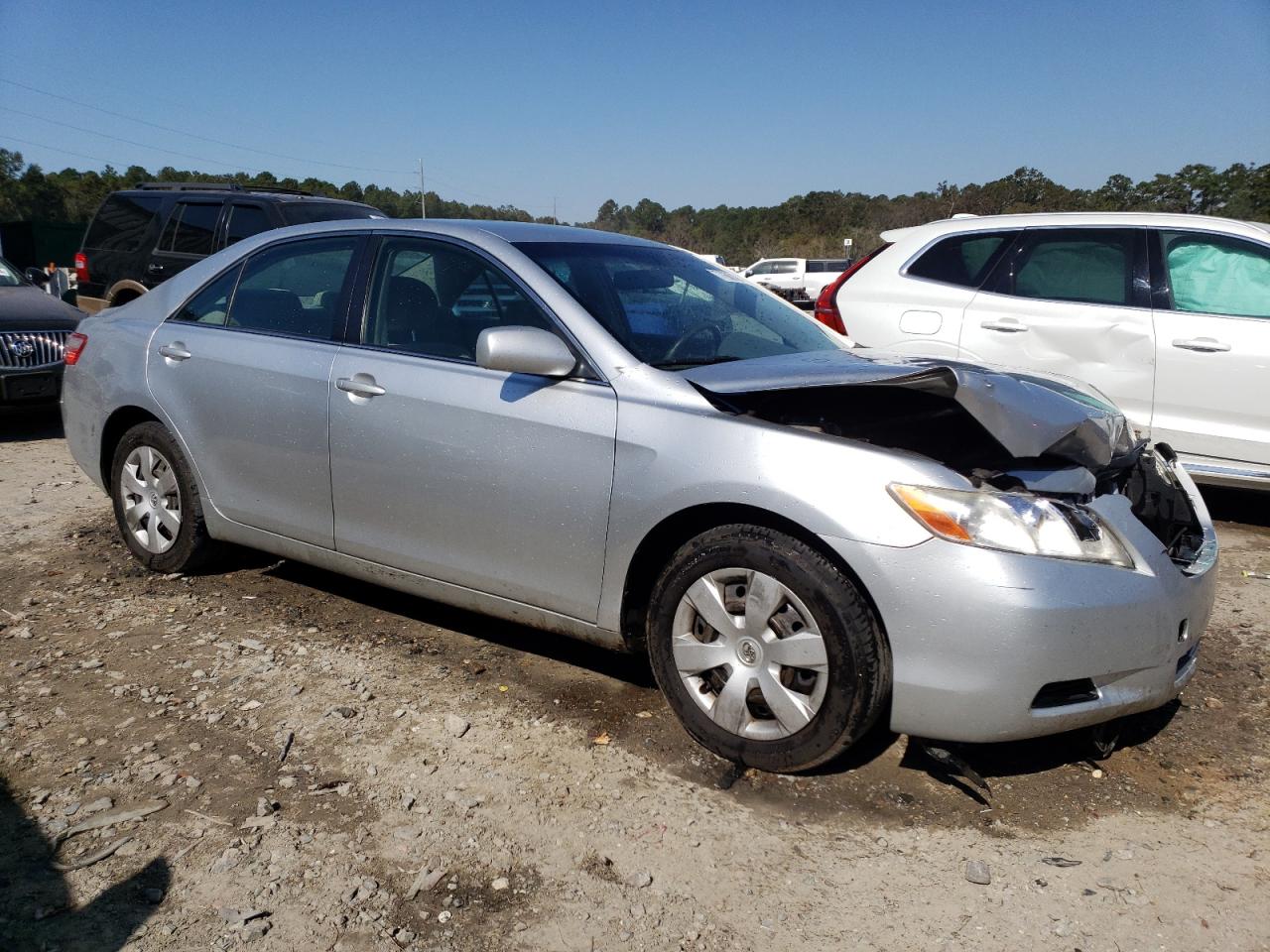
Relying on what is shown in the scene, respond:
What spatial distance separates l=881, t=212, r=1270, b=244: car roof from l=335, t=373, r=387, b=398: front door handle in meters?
4.22

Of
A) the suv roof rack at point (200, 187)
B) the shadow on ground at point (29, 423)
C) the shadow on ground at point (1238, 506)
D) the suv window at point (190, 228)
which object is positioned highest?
the suv roof rack at point (200, 187)

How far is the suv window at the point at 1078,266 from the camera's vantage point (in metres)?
5.97

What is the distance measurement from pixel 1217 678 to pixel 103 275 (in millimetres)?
10155

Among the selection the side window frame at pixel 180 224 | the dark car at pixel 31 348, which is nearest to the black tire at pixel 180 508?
the dark car at pixel 31 348

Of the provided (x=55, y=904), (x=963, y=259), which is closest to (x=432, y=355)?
(x=55, y=904)

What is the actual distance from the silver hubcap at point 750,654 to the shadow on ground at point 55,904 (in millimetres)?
1562

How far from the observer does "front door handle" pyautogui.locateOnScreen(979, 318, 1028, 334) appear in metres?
6.12

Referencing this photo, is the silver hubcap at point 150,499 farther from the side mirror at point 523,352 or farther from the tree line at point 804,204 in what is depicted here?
the tree line at point 804,204

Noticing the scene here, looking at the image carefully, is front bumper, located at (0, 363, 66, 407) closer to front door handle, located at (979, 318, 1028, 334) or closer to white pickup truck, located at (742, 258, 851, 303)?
front door handle, located at (979, 318, 1028, 334)

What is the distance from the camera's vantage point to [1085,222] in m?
6.10

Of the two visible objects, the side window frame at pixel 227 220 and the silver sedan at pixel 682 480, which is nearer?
the silver sedan at pixel 682 480

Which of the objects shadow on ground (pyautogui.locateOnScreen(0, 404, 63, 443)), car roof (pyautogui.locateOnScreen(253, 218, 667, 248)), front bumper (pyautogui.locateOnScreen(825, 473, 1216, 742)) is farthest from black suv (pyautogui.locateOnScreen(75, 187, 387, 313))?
front bumper (pyautogui.locateOnScreen(825, 473, 1216, 742))

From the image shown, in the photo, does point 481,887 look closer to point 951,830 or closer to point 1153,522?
point 951,830

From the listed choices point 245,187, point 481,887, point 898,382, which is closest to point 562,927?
point 481,887
